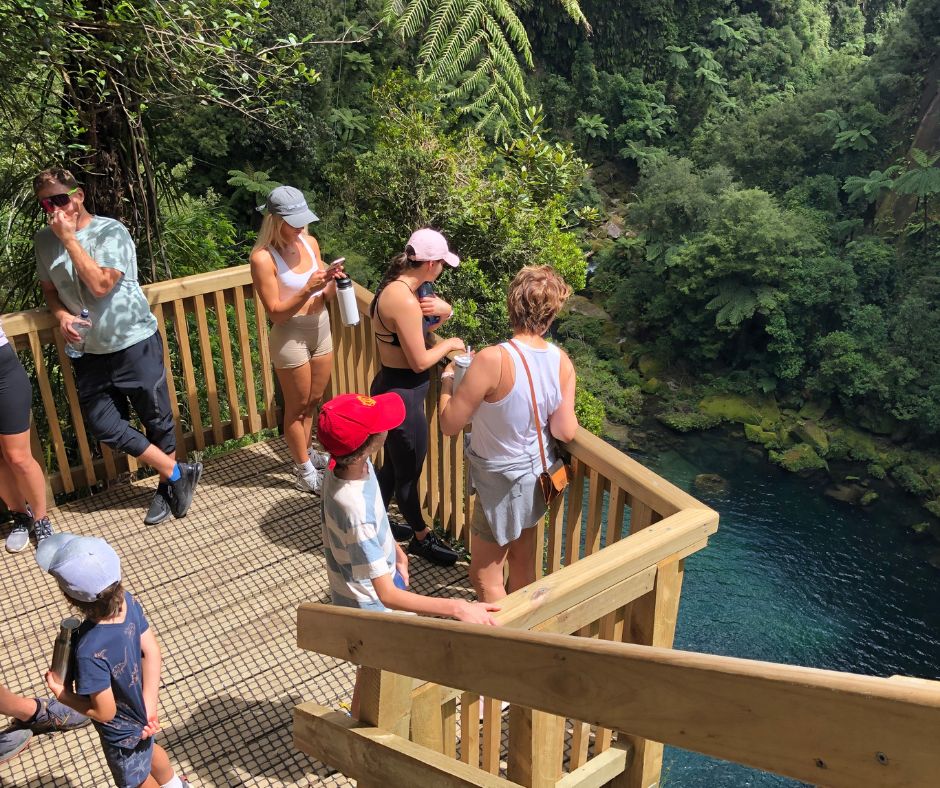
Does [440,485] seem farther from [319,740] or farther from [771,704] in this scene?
[771,704]

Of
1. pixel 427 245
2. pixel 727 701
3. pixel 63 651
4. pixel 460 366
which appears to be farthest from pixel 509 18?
pixel 727 701

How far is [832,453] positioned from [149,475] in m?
21.5

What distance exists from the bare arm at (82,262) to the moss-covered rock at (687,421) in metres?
21.2

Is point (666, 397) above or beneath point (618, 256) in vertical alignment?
beneath

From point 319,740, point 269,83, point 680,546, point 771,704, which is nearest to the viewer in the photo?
point 771,704

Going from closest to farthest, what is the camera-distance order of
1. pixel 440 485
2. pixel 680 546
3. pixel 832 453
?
pixel 680 546
pixel 440 485
pixel 832 453

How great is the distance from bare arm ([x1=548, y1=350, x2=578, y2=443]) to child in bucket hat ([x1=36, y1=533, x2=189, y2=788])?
1301 mm

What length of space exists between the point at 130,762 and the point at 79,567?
0.62 m

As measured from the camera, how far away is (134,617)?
2.29 metres

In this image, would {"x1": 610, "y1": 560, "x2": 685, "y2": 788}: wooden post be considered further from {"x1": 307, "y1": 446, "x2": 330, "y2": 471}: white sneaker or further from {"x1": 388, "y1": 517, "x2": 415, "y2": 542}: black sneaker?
{"x1": 307, "y1": 446, "x2": 330, "y2": 471}: white sneaker

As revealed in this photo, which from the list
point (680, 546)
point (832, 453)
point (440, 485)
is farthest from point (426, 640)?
point (832, 453)

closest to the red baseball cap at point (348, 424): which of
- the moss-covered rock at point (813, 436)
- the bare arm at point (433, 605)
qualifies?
the bare arm at point (433, 605)

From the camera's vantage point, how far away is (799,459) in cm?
2223

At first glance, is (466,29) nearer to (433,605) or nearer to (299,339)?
(299,339)
